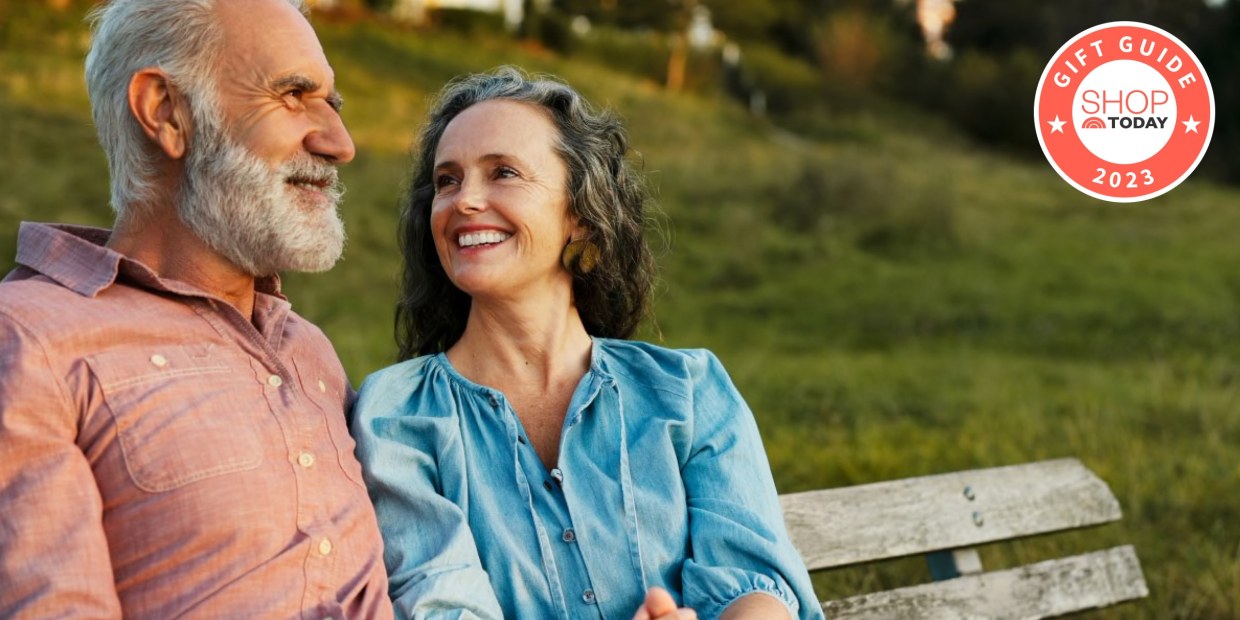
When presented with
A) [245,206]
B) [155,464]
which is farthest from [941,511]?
[155,464]

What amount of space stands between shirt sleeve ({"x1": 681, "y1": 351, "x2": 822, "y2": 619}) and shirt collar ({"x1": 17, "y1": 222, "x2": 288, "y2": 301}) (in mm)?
1109

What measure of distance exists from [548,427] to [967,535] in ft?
4.62

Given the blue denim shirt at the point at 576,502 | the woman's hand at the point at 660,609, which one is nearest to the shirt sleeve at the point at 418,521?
the blue denim shirt at the point at 576,502

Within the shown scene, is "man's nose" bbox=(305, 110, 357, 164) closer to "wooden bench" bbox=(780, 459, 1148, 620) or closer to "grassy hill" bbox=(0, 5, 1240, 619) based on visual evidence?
"grassy hill" bbox=(0, 5, 1240, 619)

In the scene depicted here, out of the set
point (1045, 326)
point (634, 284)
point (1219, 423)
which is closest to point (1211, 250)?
point (1045, 326)

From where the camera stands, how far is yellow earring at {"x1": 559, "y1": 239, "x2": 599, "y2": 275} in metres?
3.03

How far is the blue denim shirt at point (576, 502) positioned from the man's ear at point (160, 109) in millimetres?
660

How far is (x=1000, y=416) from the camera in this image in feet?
25.5

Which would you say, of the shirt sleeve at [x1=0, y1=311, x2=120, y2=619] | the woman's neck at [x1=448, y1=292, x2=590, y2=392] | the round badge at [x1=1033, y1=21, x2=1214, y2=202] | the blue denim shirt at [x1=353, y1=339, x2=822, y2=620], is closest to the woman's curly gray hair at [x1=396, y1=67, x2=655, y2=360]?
the woman's neck at [x1=448, y1=292, x2=590, y2=392]

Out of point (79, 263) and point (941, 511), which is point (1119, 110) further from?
point (79, 263)

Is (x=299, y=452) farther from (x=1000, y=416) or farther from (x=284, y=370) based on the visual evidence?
(x=1000, y=416)

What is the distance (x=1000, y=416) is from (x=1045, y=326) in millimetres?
4347

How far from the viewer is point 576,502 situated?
2.74 meters

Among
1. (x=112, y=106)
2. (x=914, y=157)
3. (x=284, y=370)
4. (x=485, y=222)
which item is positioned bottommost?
(x=914, y=157)
